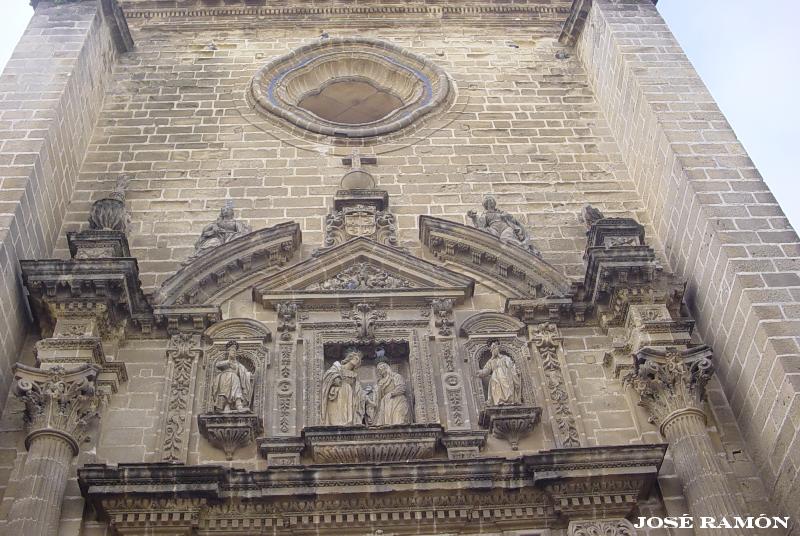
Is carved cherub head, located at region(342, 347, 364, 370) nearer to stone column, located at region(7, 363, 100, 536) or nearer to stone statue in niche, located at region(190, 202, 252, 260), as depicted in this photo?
stone statue in niche, located at region(190, 202, 252, 260)

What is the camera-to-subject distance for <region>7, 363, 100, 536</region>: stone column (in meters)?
8.18

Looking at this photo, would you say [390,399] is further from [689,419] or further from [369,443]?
[689,419]

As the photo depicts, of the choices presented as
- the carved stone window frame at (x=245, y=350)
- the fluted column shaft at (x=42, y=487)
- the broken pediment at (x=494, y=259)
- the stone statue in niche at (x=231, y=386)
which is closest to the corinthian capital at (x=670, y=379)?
the broken pediment at (x=494, y=259)

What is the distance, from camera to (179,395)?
9789mm

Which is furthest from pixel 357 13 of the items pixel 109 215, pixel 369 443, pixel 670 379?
pixel 369 443

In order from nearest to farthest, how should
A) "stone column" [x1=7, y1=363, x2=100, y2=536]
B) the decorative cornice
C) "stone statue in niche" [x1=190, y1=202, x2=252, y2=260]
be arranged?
"stone column" [x1=7, y1=363, x2=100, y2=536], "stone statue in niche" [x1=190, y1=202, x2=252, y2=260], the decorative cornice

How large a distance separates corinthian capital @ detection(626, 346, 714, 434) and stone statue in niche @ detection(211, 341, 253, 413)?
3501 millimetres

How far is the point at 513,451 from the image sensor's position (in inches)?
370

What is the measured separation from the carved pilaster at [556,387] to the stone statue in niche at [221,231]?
339 cm

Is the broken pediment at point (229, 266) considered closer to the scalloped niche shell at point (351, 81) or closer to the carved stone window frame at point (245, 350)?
the carved stone window frame at point (245, 350)

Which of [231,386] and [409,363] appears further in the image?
[409,363]

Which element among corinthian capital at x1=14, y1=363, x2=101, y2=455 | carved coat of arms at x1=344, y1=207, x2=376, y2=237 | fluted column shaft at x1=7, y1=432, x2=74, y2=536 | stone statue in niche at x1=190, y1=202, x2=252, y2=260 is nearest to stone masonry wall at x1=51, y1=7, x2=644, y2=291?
stone statue in niche at x1=190, y1=202, x2=252, y2=260

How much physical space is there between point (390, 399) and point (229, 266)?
248 cm

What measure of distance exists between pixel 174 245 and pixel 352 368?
9.43ft
